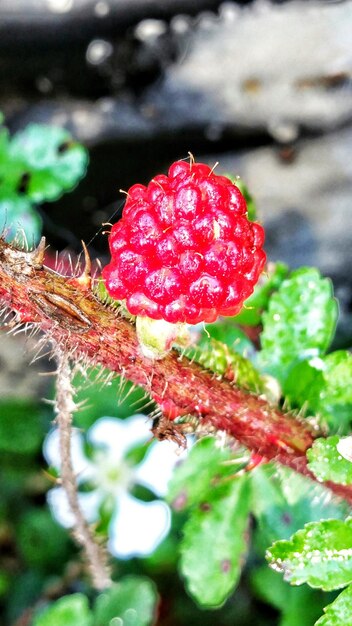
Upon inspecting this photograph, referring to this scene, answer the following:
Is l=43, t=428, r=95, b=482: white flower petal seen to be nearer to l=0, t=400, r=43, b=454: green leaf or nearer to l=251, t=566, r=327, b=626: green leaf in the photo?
l=0, t=400, r=43, b=454: green leaf

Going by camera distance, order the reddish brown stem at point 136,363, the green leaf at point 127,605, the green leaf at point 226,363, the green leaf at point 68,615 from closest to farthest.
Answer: the reddish brown stem at point 136,363
the green leaf at point 226,363
the green leaf at point 68,615
the green leaf at point 127,605

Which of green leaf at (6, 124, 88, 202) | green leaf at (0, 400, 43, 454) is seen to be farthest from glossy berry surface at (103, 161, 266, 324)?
green leaf at (0, 400, 43, 454)

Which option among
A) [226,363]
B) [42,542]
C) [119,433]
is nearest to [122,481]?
[119,433]

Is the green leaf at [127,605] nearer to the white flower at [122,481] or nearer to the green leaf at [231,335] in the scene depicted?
the white flower at [122,481]

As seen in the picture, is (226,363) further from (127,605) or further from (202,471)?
(127,605)

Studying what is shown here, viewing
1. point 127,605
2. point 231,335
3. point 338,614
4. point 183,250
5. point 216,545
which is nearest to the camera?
point 183,250

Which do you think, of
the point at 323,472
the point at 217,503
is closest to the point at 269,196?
the point at 217,503

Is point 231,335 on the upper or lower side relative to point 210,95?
lower

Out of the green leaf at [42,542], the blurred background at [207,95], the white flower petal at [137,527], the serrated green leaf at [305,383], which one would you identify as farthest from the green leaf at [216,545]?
the blurred background at [207,95]

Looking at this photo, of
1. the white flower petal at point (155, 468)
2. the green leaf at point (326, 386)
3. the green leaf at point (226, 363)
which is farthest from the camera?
the white flower petal at point (155, 468)
